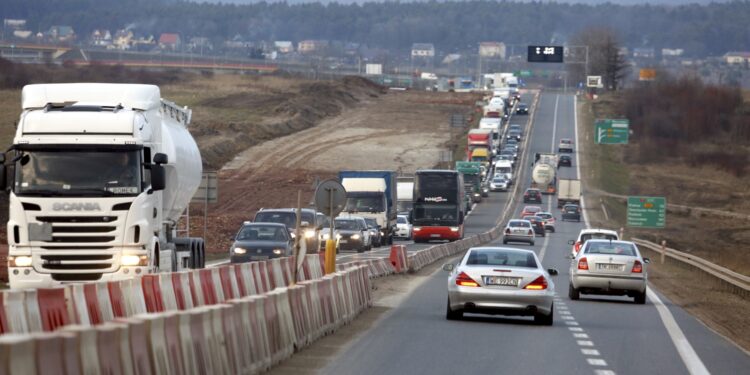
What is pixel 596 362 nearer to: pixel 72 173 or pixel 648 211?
pixel 72 173

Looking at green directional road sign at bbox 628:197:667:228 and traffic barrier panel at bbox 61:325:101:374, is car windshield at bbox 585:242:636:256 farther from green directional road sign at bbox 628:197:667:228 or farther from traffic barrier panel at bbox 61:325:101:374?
green directional road sign at bbox 628:197:667:228

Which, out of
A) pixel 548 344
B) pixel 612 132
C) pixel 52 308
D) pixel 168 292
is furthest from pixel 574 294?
pixel 612 132

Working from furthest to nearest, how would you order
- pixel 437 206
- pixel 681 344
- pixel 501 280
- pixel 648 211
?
pixel 648 211, pixel 437 206, pixel 501 280, pixel 681 344

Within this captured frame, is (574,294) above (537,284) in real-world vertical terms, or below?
below

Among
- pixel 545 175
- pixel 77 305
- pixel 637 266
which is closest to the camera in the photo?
pixel 77 305

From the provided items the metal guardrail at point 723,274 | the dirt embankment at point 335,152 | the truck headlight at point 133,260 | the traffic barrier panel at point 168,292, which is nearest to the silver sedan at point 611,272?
the metal guardrail at point 723,274

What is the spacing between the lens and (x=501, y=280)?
23.2m

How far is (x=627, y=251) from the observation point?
31.3m

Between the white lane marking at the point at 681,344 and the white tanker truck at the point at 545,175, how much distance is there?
82.0 metres

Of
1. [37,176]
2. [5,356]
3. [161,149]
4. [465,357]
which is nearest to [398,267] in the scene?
[161,149]

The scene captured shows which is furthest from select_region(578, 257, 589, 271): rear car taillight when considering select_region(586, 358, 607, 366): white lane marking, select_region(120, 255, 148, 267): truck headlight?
select_region(586, 358, 607, 366): white lane marking

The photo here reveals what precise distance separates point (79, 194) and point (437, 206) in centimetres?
4948

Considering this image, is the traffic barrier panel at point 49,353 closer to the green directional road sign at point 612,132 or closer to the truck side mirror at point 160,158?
the truck side mirror at point 160,158

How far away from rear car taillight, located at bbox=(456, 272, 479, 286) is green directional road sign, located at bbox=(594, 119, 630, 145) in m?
104
